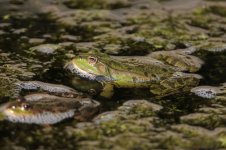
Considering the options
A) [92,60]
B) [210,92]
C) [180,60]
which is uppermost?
[92,60]

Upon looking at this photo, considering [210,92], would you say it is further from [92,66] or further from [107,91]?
[92,66]

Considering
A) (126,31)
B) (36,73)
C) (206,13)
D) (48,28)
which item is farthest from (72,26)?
(206,13)

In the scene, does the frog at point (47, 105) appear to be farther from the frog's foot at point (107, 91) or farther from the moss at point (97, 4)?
the moss at point (97, 4)

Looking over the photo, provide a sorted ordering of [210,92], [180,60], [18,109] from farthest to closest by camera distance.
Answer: [180,60], [210,92], [18,109]

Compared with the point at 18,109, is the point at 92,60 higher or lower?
higher

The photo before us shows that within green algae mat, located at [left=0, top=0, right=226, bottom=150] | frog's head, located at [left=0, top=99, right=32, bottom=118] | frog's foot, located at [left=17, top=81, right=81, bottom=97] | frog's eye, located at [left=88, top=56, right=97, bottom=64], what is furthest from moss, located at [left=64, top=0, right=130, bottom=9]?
frog's head, located at [left=0, top=99, right=32, bottom=118]

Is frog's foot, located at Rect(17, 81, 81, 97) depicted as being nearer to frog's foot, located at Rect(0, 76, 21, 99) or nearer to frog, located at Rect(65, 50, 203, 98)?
frog's foot, located at Rect(0, 76, 21, 99)

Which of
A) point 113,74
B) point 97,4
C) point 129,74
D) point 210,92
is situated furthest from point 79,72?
point 97,4
